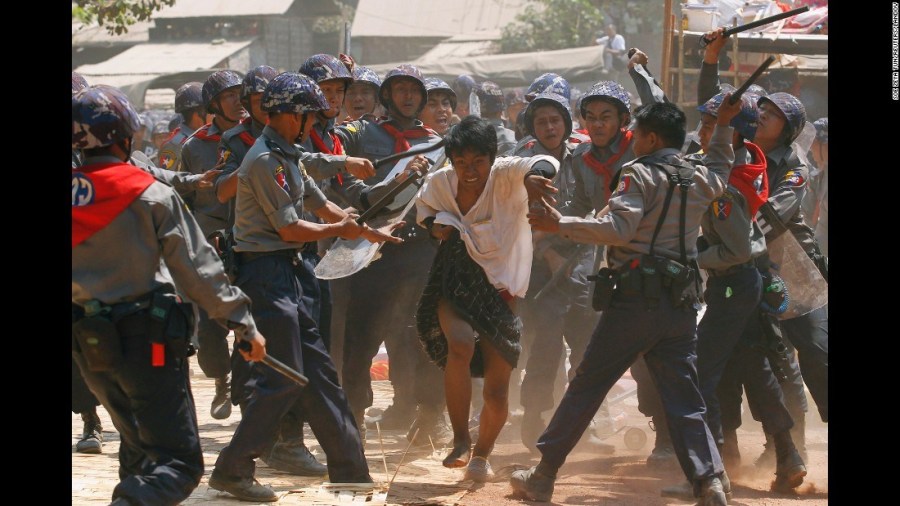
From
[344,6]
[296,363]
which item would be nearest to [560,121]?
[296,363]

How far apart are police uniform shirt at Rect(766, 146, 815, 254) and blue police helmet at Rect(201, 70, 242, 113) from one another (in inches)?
141

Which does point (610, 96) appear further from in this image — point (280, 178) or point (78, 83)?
point (78, 83)

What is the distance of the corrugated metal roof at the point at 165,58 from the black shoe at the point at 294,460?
25.3 metres

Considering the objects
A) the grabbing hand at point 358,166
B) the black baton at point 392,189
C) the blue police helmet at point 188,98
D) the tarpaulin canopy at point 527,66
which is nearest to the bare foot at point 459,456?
the black baton at point 392,189

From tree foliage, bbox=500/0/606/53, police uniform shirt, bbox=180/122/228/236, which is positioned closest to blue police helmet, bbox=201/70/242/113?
police uniform shirt, bbox=180/122/228/236

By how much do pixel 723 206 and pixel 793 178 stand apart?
2.44 feet

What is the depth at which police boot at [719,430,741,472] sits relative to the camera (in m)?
7.58

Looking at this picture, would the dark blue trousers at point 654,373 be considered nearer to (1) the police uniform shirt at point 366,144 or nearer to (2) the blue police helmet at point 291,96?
(2) the blue police helmet at point 291,96

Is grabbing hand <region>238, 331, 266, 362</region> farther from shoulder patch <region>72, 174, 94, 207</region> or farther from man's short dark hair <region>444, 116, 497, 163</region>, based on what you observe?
man's short dark hair <region>444, 116, 497, 163</region>

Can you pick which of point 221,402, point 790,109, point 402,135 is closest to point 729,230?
point 790,109

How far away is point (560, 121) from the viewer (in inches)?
349

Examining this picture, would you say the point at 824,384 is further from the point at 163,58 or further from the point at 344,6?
the point at 344,6

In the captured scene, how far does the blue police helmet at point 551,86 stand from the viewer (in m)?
9.24
